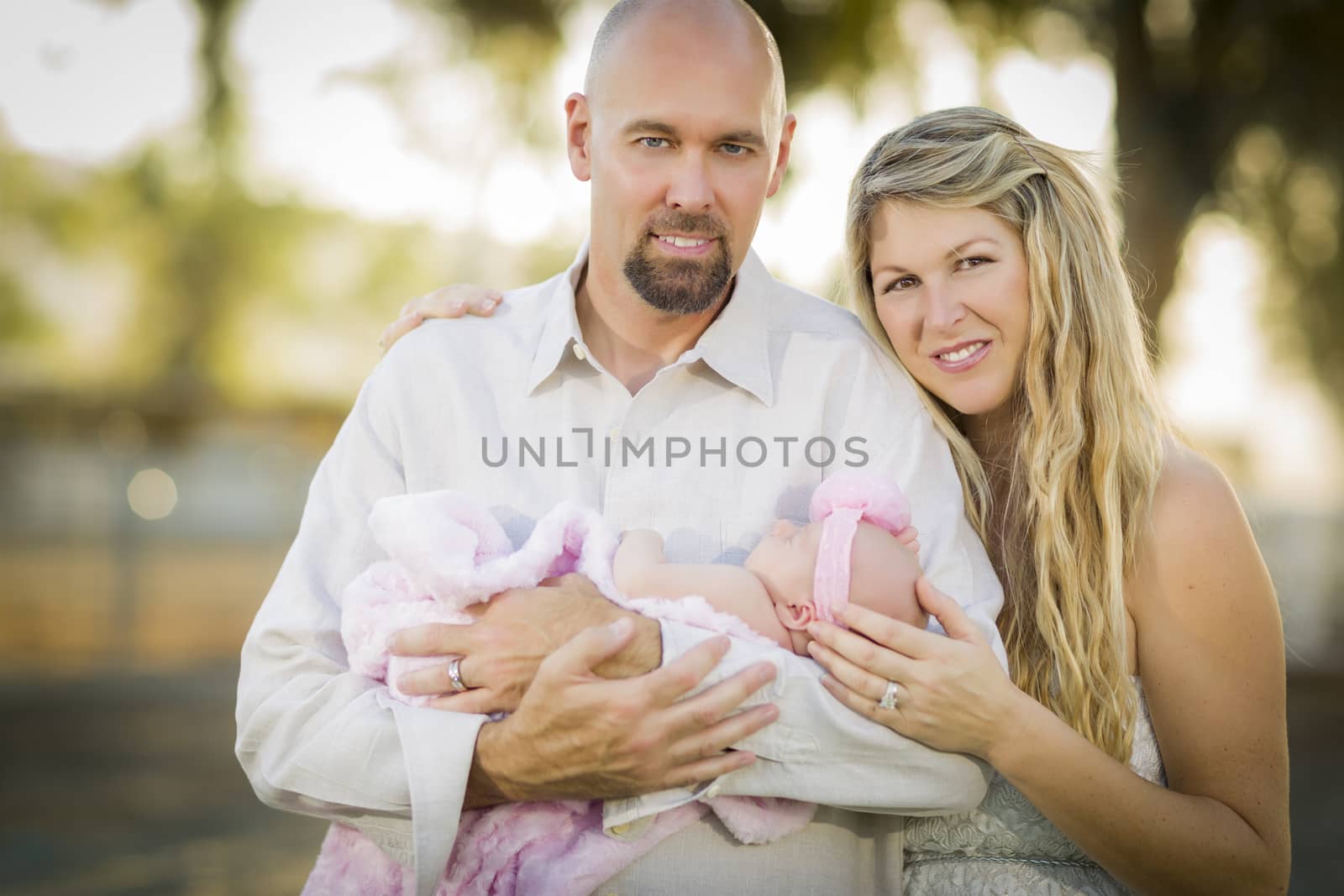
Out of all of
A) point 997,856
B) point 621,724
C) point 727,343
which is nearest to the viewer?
point 621,724

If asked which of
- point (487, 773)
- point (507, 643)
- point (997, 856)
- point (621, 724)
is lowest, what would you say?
point (997, 856)

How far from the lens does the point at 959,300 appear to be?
103 inches

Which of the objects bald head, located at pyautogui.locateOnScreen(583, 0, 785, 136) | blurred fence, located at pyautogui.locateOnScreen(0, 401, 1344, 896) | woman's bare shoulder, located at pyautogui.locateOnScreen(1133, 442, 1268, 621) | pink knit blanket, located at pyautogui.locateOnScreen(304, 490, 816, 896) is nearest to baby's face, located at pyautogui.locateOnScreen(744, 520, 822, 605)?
pink knit blanket, located at pyautogui.locateOnScreen(304, 490, 816, 896)

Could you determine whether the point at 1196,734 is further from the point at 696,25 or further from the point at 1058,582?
the point at 696,25

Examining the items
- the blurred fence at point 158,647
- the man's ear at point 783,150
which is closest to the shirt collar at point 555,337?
the man's ear at point 783,150

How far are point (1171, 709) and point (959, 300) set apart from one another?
0.97 meters

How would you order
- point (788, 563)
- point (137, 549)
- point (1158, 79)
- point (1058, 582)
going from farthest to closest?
point (137, 549)
point (1158, 79)
point (1058, 582)
point (788, 563)

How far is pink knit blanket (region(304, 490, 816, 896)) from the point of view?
7.23 ft

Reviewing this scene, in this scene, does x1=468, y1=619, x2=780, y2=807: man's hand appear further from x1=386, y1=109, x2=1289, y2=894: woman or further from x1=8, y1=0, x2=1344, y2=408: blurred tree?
x1=8, y1=0, x2=1344, y2=408: blurred tree

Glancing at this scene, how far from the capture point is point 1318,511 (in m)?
14.2

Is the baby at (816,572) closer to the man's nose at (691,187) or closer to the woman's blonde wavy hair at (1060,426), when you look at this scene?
the woman's blonde wavy hair at (1060,426)

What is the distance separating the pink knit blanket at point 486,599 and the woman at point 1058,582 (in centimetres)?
35

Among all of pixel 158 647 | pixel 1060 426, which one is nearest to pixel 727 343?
pixel 1060 426

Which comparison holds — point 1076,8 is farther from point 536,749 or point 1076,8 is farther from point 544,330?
point 536,749
